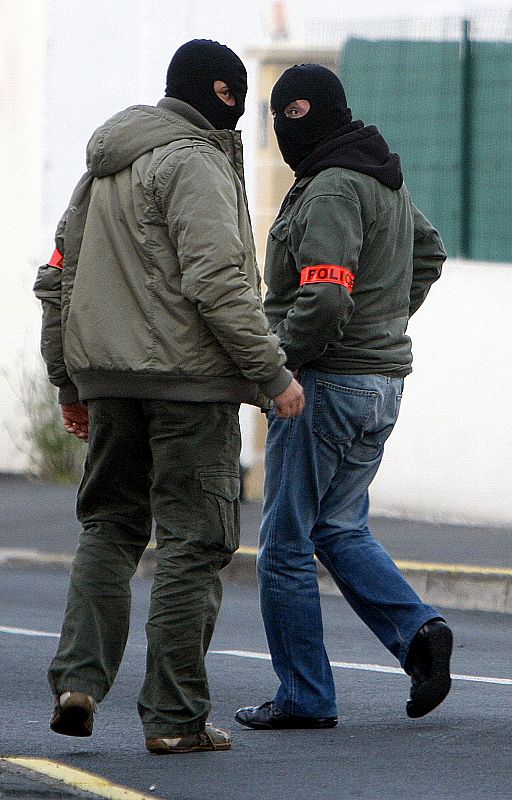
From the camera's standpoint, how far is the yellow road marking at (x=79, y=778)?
4.20m

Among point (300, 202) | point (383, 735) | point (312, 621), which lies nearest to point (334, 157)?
point (300, 202)

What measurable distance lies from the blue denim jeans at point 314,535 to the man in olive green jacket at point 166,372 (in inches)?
17.4

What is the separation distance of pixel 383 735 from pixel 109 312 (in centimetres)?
150

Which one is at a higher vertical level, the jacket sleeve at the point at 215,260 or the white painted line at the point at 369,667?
the jacket sleeve at the point at 215,260

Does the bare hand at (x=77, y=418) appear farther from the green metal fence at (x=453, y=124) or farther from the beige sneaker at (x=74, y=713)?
the green metal fence at (x=453, y=124)

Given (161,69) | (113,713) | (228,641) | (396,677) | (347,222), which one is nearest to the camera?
(347,222)

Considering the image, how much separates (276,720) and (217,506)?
0.87 m

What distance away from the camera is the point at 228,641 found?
7.39 meters

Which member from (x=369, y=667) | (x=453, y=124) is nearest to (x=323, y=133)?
(x=369, y=667)

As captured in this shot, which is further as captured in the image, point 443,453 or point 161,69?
point 161,69

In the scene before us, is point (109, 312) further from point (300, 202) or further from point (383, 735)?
point (383, 735)

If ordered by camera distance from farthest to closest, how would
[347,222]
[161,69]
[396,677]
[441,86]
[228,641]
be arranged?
[161,69] → [441,86] → [228,641] → [396,677] → [347,222]

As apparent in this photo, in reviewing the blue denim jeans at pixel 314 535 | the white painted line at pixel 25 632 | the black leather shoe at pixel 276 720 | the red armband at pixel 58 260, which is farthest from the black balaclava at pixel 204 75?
the white painted line at pixel 25 632

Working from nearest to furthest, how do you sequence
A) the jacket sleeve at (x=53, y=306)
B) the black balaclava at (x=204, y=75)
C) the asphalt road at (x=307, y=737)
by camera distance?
1. the asphalt road at (x=307, y=737)
2. the black balaclava at (x=204, y=75)
3. the jacket sleeve at (x=53, y=306)
